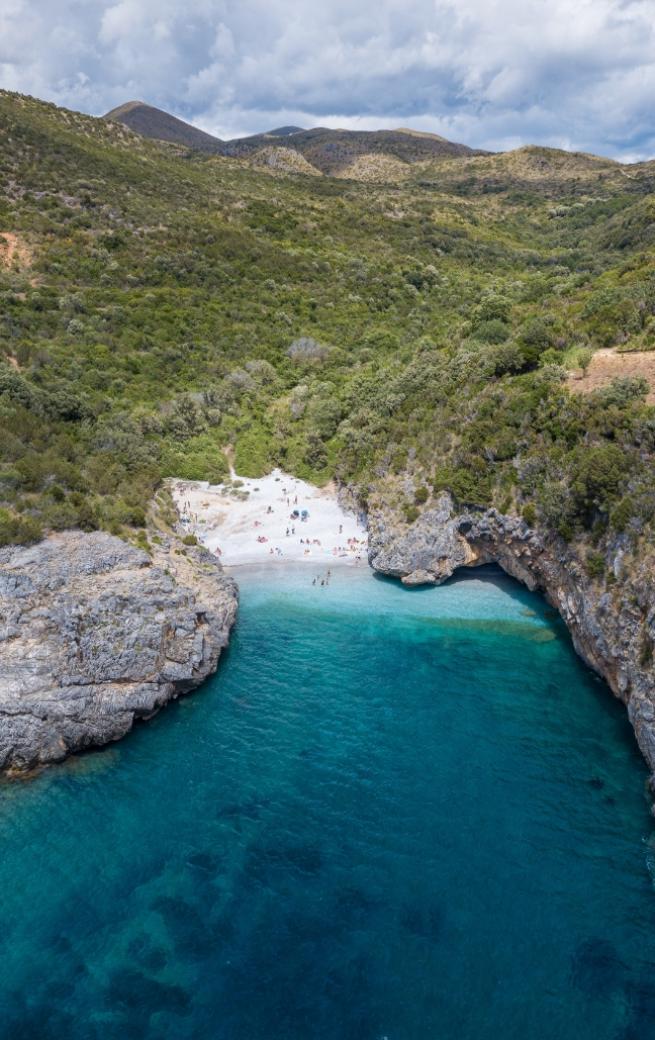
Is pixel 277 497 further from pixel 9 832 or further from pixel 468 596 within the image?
pixel 9 832

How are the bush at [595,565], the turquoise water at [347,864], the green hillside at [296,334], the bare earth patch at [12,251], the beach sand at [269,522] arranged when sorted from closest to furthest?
the turquoise water at [347,864] → the bush at [595,565] → the green hillside at [296,334] → the beach sand at [269,522] → the bare earth patch at [12,251]

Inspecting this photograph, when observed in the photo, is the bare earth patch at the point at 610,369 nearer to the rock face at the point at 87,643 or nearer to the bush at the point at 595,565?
the bush at the point at 595,565

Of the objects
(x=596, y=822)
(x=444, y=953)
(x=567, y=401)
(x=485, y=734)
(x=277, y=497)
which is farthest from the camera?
(x=277, y=497)

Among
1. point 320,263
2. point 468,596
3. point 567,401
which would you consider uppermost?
point 320,263

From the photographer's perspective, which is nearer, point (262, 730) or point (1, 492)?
point (262, 730)

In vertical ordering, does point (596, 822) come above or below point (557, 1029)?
above

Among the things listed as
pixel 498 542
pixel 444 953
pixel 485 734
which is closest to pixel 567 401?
pixel 498 542

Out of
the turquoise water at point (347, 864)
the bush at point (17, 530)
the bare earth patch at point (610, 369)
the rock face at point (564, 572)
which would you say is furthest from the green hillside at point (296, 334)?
the turquoise water at point (347, 864)
